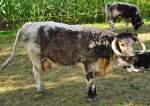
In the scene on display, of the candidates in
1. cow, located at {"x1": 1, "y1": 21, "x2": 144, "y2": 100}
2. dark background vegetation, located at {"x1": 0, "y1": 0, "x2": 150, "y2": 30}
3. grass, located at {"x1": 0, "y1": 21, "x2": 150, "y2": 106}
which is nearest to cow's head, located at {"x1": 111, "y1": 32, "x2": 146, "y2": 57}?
cow, located at {"x1": 1, "y1": 21, "x2": 144, "y2": 100}

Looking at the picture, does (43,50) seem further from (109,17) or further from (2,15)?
(2,15)

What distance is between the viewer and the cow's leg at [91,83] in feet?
32.3

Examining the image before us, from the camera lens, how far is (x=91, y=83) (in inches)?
393

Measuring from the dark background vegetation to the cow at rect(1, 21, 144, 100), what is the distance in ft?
36.1

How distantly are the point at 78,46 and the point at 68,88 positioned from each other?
5.07ft

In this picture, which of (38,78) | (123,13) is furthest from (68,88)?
(123,13)

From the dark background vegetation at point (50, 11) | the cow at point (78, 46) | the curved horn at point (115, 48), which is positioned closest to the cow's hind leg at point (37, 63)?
the cow at point (78, 46)

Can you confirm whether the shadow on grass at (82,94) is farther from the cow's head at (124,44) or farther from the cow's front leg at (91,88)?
the cow's head at (124,44)

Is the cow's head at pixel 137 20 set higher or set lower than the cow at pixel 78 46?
lower

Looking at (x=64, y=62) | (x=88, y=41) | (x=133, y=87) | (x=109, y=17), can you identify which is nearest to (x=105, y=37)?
(x=88, y=41)

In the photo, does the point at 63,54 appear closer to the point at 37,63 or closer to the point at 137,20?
the point at 37,63

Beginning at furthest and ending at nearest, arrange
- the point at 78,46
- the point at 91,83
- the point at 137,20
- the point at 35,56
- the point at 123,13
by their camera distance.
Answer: the point at 137,20 → the point at 123,13 → the point at 35,56 → the point at 91,83 → the point at 78,46

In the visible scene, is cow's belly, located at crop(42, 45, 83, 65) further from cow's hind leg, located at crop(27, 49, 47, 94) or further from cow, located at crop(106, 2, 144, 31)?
cow, located at crop(106, 2, 144, 31)

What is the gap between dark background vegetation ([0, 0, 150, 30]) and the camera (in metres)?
21.2
